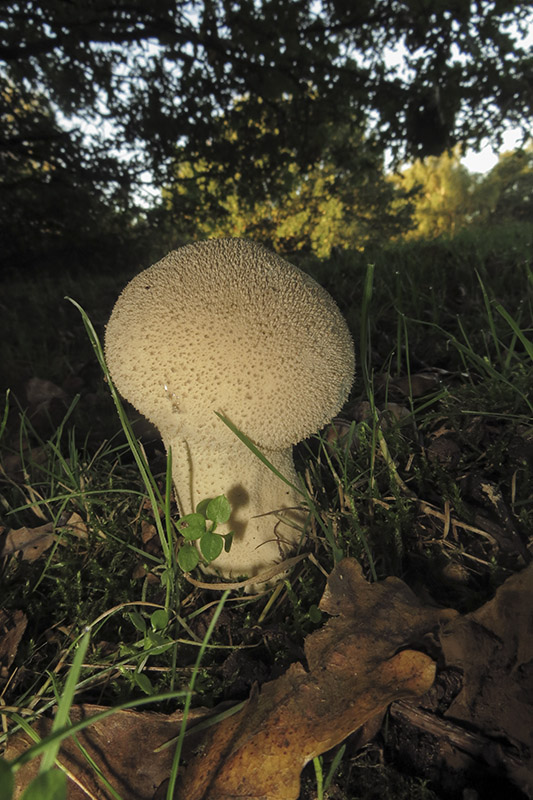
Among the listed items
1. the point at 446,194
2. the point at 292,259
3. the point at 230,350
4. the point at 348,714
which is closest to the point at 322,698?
the point at 348,714

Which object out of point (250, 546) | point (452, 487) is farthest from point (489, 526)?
point (250, 546)

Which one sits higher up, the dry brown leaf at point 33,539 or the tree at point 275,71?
the tree at point 275,71

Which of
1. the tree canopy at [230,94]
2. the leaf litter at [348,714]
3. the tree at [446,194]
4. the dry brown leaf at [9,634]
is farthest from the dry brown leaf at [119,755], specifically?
the tree at [446,194]

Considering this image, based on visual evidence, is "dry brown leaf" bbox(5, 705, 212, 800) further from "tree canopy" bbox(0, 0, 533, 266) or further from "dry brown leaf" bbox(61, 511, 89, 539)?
"tree canopy" bbox(0, 0, 533, 266)

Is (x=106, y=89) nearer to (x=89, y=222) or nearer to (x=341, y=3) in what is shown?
(x=89, y=222)

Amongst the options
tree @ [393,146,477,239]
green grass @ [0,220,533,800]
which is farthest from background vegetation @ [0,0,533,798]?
tree @ [393,146,477,239]

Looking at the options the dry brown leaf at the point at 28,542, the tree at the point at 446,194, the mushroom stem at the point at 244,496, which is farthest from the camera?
the tree at the point at 446,194

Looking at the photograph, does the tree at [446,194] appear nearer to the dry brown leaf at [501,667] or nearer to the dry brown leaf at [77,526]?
the dry brown leaf at [77,526]
